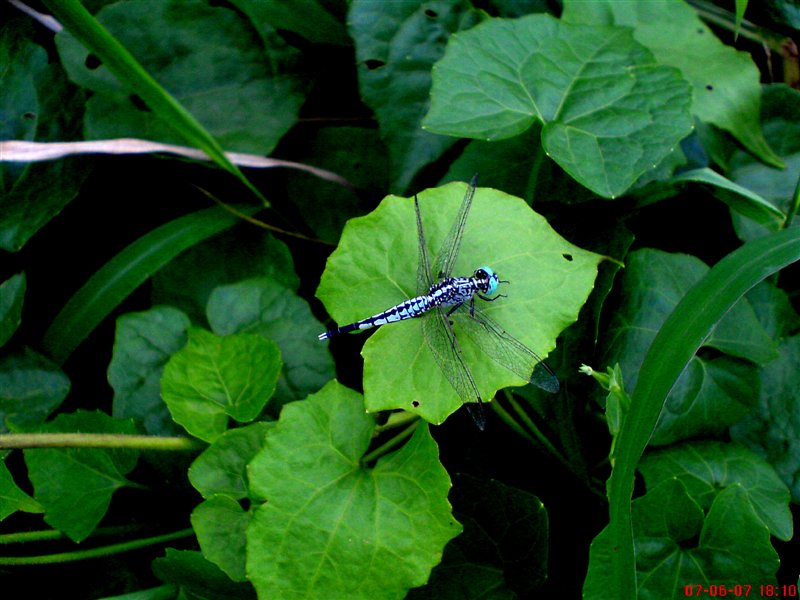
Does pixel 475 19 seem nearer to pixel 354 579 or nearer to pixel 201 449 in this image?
pixel 201 449

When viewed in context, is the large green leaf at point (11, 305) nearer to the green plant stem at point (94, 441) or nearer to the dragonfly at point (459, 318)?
the green plant stem at point (94, 441)

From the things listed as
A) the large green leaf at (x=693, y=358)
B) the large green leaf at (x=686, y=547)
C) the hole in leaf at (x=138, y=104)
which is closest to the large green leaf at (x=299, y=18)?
the hole in leaf at (x=138, y=104)

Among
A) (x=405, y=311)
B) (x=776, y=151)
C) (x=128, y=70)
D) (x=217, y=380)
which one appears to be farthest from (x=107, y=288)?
(x=776, y=151)

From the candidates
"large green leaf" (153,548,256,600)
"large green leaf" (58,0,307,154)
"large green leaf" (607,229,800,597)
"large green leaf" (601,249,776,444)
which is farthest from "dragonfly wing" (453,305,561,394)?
"large green leaf" (58,0,307,154)

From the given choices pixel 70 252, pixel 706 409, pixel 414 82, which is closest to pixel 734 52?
pixel 414 82

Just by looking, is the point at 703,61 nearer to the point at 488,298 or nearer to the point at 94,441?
the point at 488,298
